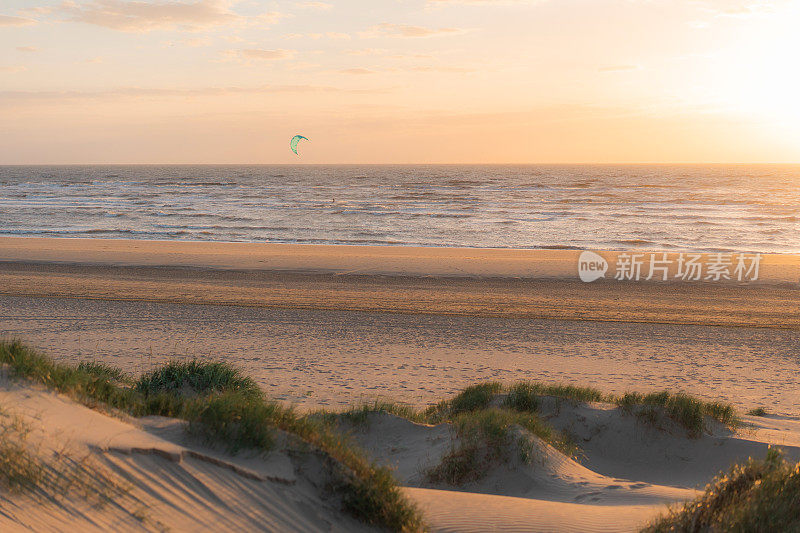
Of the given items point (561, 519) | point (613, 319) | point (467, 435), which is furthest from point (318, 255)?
point (561, 519)

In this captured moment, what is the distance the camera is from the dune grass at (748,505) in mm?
3594

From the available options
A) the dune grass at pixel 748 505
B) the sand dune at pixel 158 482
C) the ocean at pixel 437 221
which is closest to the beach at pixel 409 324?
the sand dune at pixel 158 482

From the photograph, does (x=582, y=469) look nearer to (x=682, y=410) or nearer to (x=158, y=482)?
(x=682, y=410)

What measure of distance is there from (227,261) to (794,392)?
18.6 metres

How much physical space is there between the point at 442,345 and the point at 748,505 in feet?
28.4


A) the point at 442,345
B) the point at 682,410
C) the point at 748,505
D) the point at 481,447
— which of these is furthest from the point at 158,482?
the point at 442,345

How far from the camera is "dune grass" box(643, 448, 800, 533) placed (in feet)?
11.8

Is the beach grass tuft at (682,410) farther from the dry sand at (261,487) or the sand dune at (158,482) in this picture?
the sand dune at (158,482)

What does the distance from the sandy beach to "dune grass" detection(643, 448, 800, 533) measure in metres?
0.63

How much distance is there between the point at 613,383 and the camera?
9914 millimetres

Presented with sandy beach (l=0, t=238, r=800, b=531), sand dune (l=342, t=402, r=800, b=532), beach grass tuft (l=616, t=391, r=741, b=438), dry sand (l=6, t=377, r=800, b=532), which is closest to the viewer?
dry sand (l=6, t=377, r=800, b=532)

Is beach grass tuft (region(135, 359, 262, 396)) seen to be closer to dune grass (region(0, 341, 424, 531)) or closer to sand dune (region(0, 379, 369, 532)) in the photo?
dune grass (region(0, 341, 424, 531))

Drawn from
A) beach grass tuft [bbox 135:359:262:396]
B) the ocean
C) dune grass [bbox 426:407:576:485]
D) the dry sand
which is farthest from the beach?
the ocean

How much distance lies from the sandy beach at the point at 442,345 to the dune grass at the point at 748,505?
0.63 m
